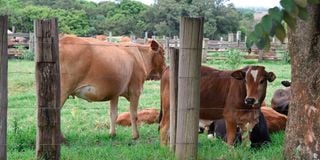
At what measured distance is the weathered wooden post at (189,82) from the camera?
227 inches

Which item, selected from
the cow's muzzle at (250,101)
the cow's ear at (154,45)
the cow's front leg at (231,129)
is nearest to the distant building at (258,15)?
the cow's muzzle at (250,101)

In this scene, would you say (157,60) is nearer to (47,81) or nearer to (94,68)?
(94,68)

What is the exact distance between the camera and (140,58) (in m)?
10.5

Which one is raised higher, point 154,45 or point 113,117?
point 154,45

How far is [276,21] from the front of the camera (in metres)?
1.71

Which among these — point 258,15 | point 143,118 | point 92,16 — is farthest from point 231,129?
point 92,16

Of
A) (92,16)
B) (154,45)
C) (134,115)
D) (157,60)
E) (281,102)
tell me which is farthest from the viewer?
(92,16)

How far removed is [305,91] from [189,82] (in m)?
1.13

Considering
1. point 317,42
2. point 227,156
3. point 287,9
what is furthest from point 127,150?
point 287,9

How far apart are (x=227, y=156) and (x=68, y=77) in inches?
127

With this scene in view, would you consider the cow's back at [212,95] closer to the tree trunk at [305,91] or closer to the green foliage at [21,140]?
the green foliage at [21,140]

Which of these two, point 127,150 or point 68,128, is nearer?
point 127,150

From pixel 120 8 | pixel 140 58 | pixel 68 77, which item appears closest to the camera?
pixel 68 77

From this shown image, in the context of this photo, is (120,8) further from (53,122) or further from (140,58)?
(53,122)
